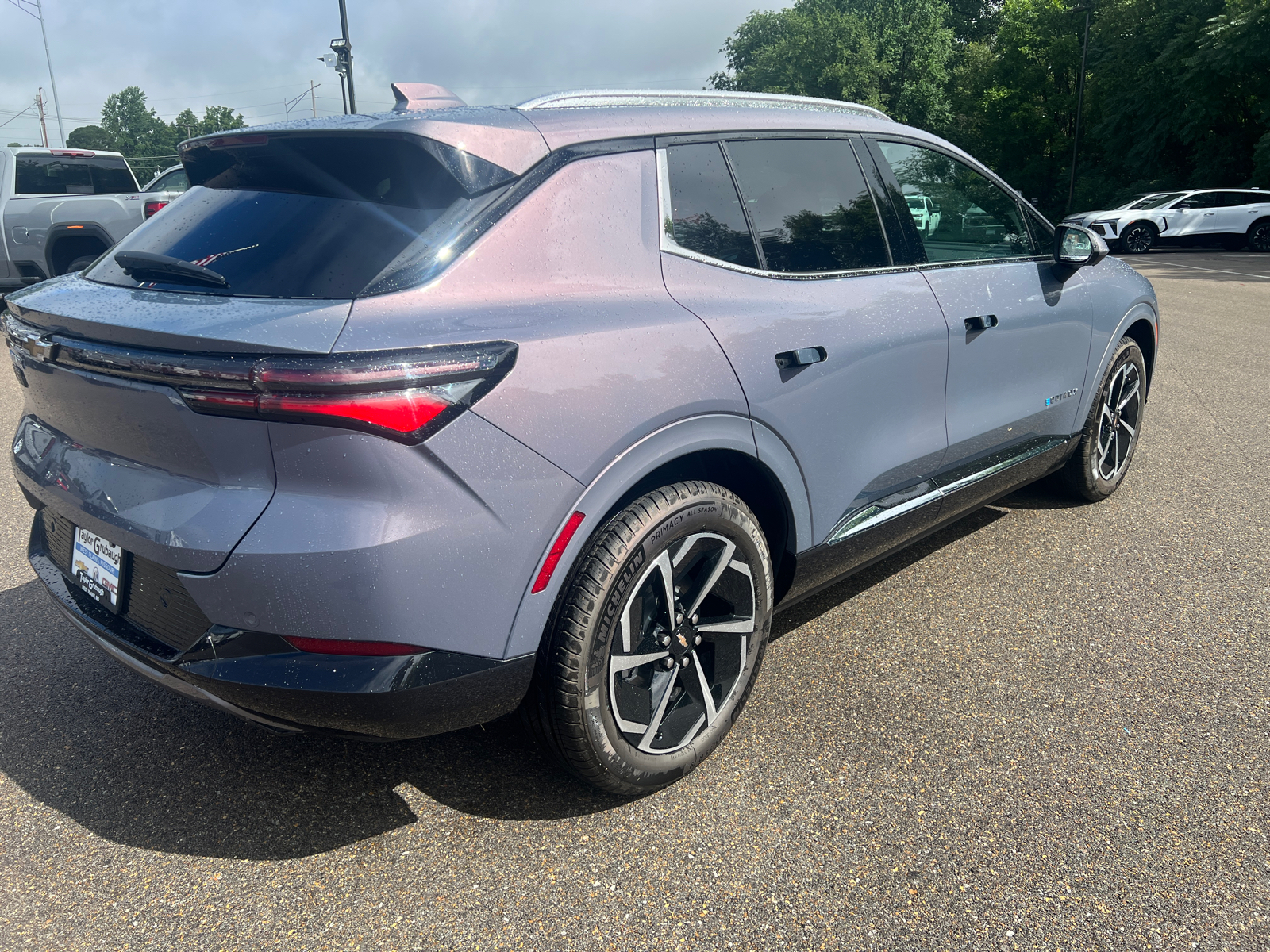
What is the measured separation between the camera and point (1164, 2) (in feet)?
113

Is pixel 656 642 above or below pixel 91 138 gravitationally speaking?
below

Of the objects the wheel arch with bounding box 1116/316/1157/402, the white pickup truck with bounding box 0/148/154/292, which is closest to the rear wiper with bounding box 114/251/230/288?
the wheel arch with bounding box 1116/316/1157/402

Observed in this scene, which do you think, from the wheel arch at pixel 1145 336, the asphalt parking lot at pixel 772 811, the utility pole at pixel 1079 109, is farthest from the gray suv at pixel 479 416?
the utility pole at pixel 1079 109

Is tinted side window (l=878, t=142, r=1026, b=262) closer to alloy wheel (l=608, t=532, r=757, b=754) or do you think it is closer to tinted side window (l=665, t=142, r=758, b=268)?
tinted side window (l=665, t=142, r=758, b=268)

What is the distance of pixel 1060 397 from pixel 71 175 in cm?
1130

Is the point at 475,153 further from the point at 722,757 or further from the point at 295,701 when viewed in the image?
the point at 722,757

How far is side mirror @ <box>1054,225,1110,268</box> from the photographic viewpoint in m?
3.89

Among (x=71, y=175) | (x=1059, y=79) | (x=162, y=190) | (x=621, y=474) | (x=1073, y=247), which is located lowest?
(x=621, y=474)

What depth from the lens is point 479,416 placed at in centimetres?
194

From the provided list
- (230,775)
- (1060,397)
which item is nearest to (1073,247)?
(1060,397)

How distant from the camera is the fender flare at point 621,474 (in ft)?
6.93

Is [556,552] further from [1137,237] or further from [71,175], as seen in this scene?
[1137,237]

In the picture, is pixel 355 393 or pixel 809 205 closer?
pixel 355 393

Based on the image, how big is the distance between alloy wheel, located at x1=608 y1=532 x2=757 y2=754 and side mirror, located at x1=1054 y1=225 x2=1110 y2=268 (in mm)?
2225
